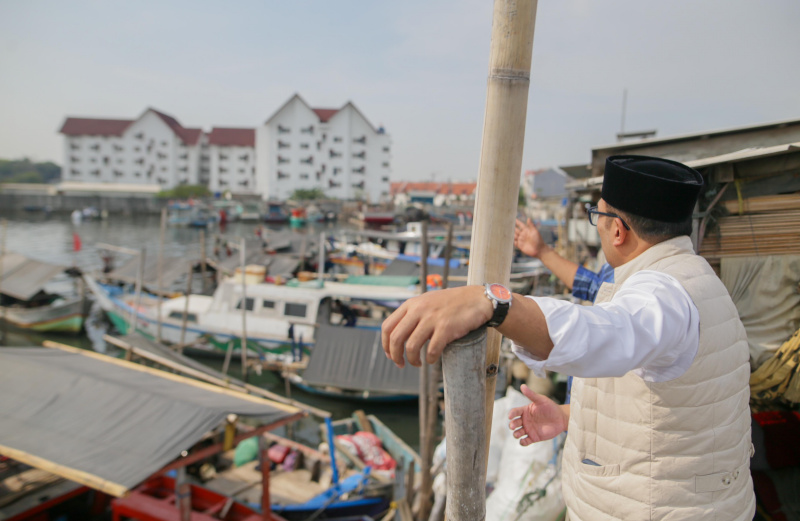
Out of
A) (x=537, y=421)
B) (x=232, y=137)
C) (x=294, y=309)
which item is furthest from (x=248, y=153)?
(x=537, y=421)

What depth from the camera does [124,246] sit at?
3728cm

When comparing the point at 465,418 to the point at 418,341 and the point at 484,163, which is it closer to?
the point at 418,341

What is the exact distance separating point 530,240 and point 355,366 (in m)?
9.11

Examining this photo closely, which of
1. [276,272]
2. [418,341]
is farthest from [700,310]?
[276,272]

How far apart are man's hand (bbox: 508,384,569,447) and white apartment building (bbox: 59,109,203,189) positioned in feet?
256

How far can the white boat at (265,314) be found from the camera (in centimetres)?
1345

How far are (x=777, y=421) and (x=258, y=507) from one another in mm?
6221

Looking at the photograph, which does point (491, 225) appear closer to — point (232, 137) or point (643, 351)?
point (643, 351)

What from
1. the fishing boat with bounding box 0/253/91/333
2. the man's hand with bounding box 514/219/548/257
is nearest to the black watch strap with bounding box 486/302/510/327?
the man's hand with bounding box 514/219/548/257

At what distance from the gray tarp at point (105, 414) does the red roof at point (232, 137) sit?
70.5 metres

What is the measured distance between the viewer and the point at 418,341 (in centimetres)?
108

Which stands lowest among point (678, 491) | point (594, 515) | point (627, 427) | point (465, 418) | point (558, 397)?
point (558, 397)

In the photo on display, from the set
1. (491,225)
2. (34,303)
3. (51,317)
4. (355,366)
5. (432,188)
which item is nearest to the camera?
(491,225)

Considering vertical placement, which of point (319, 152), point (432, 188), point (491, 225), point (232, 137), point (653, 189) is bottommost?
point (491, 225)
